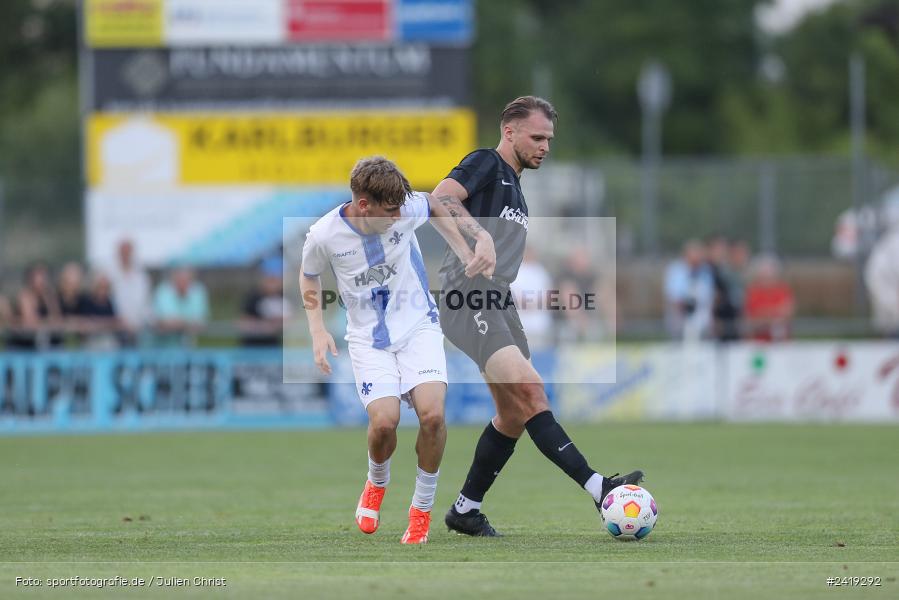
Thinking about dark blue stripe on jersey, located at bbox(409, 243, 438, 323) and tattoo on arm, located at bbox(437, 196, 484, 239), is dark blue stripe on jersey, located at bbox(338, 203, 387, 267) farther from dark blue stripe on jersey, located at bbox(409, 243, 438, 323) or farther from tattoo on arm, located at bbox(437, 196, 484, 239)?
tattoo on arm, located at bbox(437, 196, 484, 239)

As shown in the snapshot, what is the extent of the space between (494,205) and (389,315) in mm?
943

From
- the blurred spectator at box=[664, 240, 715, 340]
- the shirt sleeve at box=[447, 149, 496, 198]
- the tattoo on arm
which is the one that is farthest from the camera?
the blurred spectator at box=[664, 240, 715, 340]

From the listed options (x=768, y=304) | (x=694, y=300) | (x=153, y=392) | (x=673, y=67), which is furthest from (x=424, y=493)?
(x=673, y=67)

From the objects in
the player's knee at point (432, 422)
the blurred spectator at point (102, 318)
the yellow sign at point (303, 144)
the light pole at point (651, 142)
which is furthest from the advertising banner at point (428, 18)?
the player's knee at point (432, 422)

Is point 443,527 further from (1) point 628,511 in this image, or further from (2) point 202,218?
(2) point 202,218

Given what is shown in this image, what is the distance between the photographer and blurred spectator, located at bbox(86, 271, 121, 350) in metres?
21.1

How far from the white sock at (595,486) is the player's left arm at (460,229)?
1277mm

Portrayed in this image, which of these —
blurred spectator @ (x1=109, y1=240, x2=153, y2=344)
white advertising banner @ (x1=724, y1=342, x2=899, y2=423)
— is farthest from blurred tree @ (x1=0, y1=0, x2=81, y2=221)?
white advertising banner @ (x1=724, y1=342, x2=899, y2=423)

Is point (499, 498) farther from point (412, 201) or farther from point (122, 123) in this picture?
point (122, 123)

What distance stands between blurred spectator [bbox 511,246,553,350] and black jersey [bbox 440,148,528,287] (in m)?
10.2

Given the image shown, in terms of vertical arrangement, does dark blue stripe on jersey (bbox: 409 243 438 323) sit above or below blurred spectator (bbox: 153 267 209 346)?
above

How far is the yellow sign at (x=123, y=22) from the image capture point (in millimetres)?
22609

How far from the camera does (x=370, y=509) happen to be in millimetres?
9000

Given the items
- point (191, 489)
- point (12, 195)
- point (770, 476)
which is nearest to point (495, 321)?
point (191, 489)
